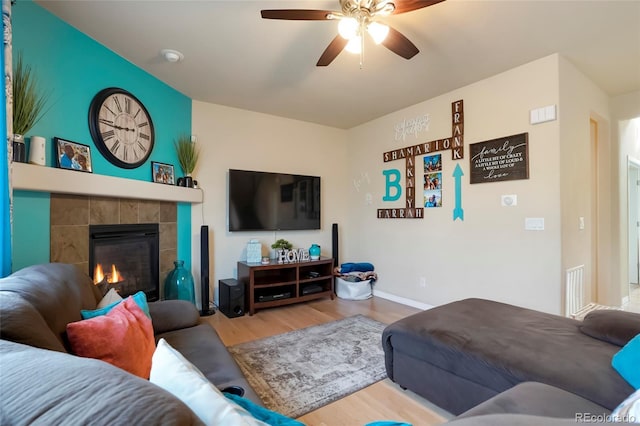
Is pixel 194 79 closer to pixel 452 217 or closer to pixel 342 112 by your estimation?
pixel 342 112

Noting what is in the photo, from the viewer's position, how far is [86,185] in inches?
84.1

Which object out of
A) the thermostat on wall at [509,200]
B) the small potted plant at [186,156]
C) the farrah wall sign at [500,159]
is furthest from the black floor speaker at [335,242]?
the thermostat on wall at [509,200]

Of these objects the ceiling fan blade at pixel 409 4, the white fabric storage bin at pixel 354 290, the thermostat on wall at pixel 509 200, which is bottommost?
the white fabric storage bin at pixel 354 290

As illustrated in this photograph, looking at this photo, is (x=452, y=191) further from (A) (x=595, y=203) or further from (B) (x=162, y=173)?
(B) (x=162, y=173)

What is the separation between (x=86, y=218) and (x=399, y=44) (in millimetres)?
2709

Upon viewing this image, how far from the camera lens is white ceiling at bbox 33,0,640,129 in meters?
1.98

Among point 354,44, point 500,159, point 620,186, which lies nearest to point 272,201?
point 354,44

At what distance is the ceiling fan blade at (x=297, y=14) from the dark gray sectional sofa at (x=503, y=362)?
1992 millimetres

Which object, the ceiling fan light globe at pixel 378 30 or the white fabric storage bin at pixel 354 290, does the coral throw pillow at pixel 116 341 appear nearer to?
the ceiling fan light globe at pixel 378 30

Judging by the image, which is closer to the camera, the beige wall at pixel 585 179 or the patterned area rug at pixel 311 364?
the patterned area rug at pixel 311 364

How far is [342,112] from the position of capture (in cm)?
397

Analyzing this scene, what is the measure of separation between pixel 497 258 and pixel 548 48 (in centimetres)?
190

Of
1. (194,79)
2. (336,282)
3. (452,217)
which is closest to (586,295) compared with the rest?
(452,217)

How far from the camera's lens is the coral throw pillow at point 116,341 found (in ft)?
3.59
